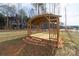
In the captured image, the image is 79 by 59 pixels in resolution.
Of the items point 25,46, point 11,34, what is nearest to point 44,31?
point 25,46

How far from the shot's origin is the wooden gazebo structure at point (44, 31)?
190 inches

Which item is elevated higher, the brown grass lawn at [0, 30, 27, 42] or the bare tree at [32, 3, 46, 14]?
the bare tree at [32, 3, 46, 14]

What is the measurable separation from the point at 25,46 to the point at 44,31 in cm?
36

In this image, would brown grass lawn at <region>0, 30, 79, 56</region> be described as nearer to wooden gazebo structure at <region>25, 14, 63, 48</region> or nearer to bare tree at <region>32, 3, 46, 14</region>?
wooden gazebo structure at <region>25, 14, 63, 48</region>

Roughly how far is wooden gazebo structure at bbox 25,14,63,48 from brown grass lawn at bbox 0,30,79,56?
0.08m

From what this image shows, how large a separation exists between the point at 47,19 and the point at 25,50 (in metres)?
0.56

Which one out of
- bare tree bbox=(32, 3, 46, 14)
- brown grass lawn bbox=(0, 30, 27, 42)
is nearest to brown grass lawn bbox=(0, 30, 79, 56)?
brown grass lawn bbox=(0, 30, 27, 42)

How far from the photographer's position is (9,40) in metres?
4.92

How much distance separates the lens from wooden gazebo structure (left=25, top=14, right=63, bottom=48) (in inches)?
190

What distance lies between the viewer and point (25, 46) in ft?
16.2

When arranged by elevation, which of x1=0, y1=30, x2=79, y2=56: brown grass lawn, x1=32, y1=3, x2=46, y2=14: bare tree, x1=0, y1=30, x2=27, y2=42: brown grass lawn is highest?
x1=32, y1=3, x2=46, y2=14: bare tree

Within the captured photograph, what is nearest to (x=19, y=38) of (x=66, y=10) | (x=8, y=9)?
(x=8, y=9)

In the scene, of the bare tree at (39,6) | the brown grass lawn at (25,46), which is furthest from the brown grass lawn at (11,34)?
the bare tree at (39,6)

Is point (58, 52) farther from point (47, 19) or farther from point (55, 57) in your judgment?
point (47, 19)
